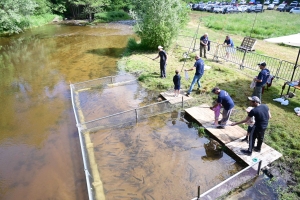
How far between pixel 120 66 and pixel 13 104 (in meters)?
6.75

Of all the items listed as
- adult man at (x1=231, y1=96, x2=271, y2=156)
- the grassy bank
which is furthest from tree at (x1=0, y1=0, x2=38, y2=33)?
adult man at (x1=231, y1=96, x2=271, y2=156)

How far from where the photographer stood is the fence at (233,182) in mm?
5145

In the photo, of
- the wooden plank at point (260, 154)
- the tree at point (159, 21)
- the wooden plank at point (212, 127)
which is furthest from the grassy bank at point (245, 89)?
the tree at point (159, 21)

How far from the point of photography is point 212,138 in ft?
25.6

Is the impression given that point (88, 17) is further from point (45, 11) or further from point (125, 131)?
point (125, 131)

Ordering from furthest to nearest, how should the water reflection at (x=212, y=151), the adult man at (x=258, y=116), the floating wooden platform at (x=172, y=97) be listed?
the floating wooden platform at (x=172, y=97), the water reflection at (x=212, y=151), the adult man at (x=258, y=116)

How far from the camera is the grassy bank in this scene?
20.9ft

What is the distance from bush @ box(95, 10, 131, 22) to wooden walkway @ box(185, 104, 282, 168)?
32679mm

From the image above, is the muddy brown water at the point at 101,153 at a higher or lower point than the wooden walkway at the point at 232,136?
lower

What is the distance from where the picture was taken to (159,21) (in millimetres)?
16953

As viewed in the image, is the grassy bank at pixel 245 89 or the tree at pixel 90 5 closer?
the grassy bank at pixel 245 89

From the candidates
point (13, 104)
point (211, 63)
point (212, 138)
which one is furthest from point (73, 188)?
point (211, 63)

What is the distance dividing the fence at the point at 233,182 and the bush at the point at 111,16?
36112mm

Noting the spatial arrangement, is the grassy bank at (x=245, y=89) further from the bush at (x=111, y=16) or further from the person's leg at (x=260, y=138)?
the bush at (x=111, y=16)
